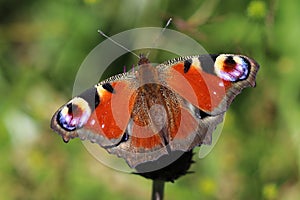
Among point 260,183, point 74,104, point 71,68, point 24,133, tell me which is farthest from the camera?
point 71,68

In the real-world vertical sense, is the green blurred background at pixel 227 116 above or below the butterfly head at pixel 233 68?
below

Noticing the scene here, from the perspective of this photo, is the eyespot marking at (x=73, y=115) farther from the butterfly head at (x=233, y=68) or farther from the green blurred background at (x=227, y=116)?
the green blurred background at (x=227, y=116)

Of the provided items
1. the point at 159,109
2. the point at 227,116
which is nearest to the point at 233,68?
the point at 159,109

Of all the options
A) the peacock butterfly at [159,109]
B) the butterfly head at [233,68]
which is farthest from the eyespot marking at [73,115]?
the butterfly head at [233,68]

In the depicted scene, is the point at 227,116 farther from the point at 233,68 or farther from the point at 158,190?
the point at 233,68

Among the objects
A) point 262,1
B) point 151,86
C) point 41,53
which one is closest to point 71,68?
point 41,53

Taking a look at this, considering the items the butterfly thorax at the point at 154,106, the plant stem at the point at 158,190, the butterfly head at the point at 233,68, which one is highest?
the butterfly head at the point at 233,68

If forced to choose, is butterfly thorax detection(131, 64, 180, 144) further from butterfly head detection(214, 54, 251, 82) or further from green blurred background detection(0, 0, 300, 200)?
green blurred background detection(0, 0, 300, 200)

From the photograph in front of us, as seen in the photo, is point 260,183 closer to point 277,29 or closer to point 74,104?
point 277,29
